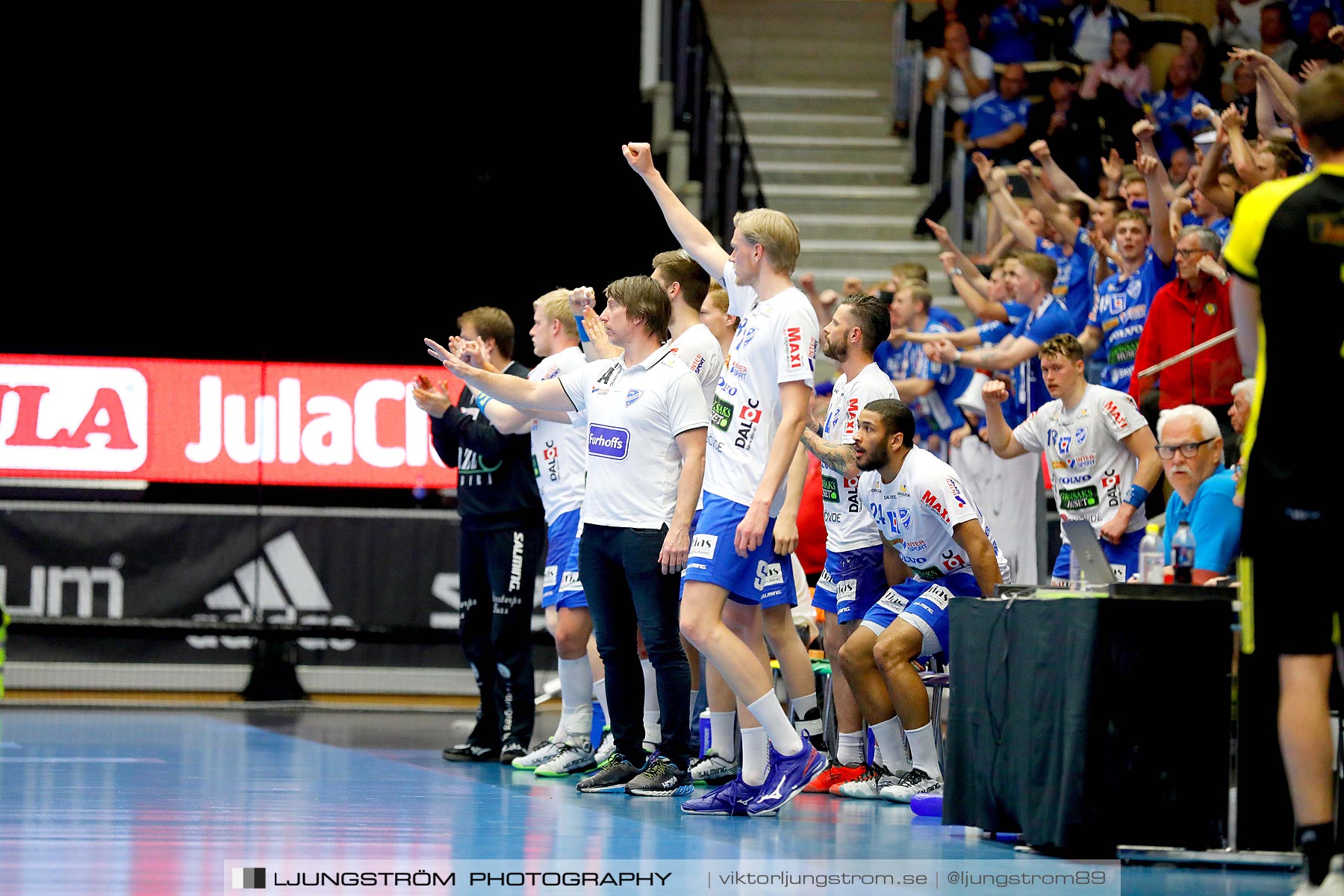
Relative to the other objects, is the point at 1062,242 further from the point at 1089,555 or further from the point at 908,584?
the point at 1089,555

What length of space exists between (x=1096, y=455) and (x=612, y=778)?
113 inches

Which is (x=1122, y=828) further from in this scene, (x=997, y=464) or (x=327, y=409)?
(x=327, y=409)

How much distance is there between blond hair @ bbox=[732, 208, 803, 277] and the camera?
5.80 meters

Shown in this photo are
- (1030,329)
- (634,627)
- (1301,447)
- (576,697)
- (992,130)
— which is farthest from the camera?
(992,130)

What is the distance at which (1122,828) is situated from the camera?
15.2ft

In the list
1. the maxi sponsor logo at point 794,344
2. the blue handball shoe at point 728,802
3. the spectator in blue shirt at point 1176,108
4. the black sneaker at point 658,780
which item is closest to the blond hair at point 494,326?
the black sneaker at point 658,780

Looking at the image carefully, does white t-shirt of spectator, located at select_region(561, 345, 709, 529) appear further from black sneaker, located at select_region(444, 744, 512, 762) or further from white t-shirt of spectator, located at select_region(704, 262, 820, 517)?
black sneaker, located at select_region(444, 744, 512, 762)

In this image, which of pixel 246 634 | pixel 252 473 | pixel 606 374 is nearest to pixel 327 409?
pixel 252 473

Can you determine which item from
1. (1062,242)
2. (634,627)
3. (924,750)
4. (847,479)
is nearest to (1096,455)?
(847,479)

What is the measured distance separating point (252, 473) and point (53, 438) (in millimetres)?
1293

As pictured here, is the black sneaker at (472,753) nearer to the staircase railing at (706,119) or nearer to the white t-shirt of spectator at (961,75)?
the staircase railing at (706,119)

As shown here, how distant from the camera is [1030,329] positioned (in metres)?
9.15

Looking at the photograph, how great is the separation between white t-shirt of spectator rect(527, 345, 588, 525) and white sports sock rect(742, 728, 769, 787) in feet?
6.07

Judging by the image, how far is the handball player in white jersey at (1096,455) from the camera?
761 cm
